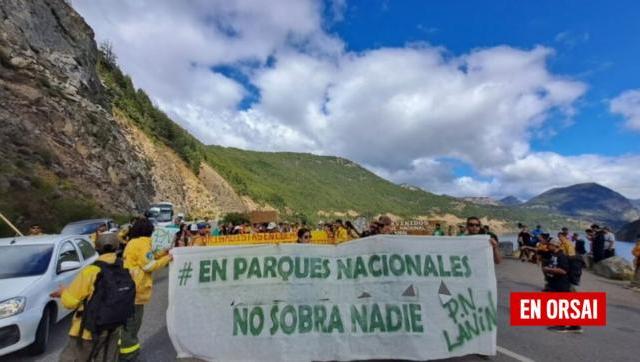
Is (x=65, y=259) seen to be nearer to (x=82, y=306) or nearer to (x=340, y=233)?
(x=82, y=306)

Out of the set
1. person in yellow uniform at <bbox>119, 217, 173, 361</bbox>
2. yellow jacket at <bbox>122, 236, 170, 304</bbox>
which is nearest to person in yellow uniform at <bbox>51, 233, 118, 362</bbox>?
person in yellow uniform at <bbox>119, 217, 173, 361</bbox>

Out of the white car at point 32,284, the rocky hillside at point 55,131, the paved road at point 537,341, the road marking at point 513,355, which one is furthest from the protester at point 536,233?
the rocky hillside at point 55,131

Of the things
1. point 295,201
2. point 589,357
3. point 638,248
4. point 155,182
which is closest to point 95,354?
point 589,357

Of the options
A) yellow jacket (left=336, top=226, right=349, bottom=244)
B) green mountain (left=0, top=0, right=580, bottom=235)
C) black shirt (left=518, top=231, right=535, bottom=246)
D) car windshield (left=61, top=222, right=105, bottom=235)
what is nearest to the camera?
yellow jacket (left=336, top=226, right=349, bottom=244)

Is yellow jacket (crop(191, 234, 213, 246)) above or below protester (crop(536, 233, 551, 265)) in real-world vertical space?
below

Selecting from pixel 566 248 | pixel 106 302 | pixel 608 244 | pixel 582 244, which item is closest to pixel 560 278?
pixel 566 248

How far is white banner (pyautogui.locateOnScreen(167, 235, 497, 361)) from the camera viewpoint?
520 cm

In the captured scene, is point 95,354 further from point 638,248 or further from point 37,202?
point 37,202

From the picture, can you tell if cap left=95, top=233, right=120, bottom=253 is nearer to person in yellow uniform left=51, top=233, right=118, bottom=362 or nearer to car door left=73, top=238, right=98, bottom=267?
person in yellow uniform left=51, top=233, right=118, bottom=362

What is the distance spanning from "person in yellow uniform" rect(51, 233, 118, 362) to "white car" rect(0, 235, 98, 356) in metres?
1.82

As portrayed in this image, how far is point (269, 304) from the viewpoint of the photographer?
5.34 meters

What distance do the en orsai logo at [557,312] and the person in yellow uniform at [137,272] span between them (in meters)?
5.95

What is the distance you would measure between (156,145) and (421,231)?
39301mm

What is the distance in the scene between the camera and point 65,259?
7.47 m
